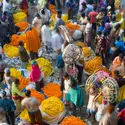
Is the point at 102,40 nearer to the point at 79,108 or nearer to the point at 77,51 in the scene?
the point at 77,51

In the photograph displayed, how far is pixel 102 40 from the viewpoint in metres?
11.4

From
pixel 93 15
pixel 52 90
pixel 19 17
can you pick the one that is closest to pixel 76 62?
pixel 52 90

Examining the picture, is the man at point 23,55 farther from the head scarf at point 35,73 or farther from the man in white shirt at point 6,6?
the man in white shirt at point 6,6

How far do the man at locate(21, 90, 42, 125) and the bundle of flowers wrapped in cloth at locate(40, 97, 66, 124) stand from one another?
1.50 feet

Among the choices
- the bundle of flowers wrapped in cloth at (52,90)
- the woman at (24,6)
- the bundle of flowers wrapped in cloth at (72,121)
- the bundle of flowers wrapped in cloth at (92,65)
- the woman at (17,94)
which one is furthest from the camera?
the woman at (24,6)

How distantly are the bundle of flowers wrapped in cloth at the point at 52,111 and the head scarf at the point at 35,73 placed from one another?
3.37 ft

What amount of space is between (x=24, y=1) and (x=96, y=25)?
4.22 meters

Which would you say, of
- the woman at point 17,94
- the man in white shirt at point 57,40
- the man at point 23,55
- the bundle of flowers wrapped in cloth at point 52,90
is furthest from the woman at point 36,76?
the man in white shirt at point 57,40

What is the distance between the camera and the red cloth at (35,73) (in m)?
10.4

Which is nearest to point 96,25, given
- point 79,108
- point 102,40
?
point 102,40

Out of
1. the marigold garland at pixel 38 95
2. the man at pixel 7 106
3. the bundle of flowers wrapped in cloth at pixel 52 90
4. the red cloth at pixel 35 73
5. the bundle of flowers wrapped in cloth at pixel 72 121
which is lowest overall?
the bundle of flowers wrapped in cloth at pixel 72 121

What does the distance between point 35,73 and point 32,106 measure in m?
1.89

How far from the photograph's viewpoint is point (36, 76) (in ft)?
34.4

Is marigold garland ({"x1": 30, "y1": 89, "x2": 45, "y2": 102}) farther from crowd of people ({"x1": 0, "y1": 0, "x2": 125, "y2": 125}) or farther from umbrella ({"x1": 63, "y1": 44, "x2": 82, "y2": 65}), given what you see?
umbrella ({"x1": 63, "y1": 44, "x2": 82, "y2": 65})
